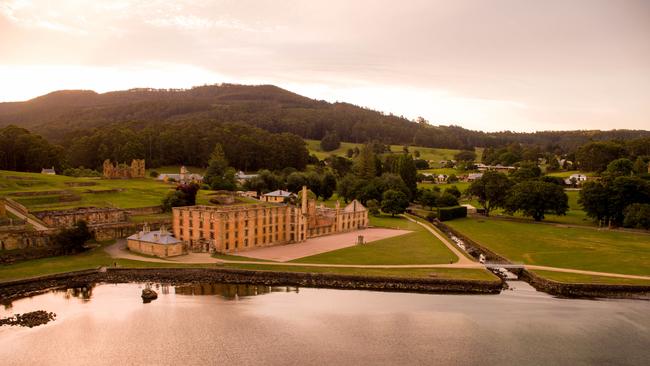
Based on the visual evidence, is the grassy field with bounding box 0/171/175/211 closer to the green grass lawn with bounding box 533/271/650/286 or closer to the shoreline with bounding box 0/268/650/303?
the shoreline with bounding box 0/268/650/303

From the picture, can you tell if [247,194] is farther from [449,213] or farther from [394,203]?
[449,213]

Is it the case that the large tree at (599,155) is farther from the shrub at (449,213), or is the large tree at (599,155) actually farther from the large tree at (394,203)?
the large tree at (394,203)

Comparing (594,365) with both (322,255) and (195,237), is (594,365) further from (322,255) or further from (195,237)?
(195,237)

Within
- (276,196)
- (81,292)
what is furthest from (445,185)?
(81,292)

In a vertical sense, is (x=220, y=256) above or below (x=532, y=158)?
below

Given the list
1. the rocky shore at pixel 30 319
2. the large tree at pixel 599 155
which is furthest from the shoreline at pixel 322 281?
the large tree at pixel 599 155

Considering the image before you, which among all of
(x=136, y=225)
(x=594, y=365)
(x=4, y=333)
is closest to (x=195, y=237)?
(x=136, y=225)
